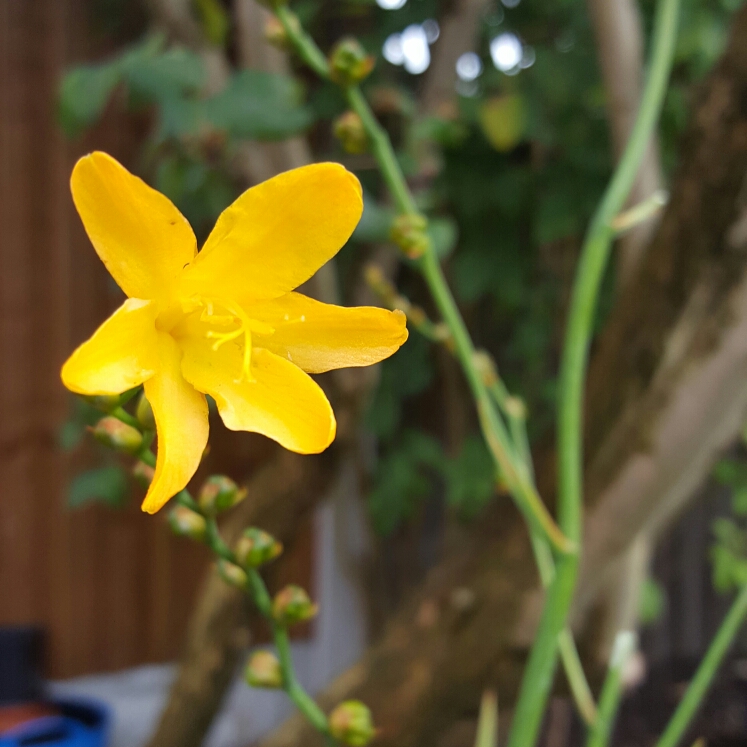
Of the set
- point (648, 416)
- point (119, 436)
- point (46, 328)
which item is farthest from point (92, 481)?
point (119, 436)

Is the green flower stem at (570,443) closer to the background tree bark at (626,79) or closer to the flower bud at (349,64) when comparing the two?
the flower bud at (349,64)

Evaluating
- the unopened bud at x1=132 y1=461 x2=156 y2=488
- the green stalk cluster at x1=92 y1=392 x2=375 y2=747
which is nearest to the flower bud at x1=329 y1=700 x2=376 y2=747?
the green stalk cluster at x1=92 y1=392 x2=375 y2=747

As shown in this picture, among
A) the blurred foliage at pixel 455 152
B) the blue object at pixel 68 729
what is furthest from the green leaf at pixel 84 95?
the blue object at pixel 68 729

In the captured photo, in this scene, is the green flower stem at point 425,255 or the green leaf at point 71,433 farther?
the green leaf at point 71,433

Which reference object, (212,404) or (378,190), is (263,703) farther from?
(212,404)

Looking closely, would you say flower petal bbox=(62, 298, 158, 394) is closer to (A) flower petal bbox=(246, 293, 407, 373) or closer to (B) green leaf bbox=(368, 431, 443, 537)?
(A) flower petal bbox=(246, 293, 407, 373)

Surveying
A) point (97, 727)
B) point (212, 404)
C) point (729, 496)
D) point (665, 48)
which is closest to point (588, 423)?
point (665, 48)
